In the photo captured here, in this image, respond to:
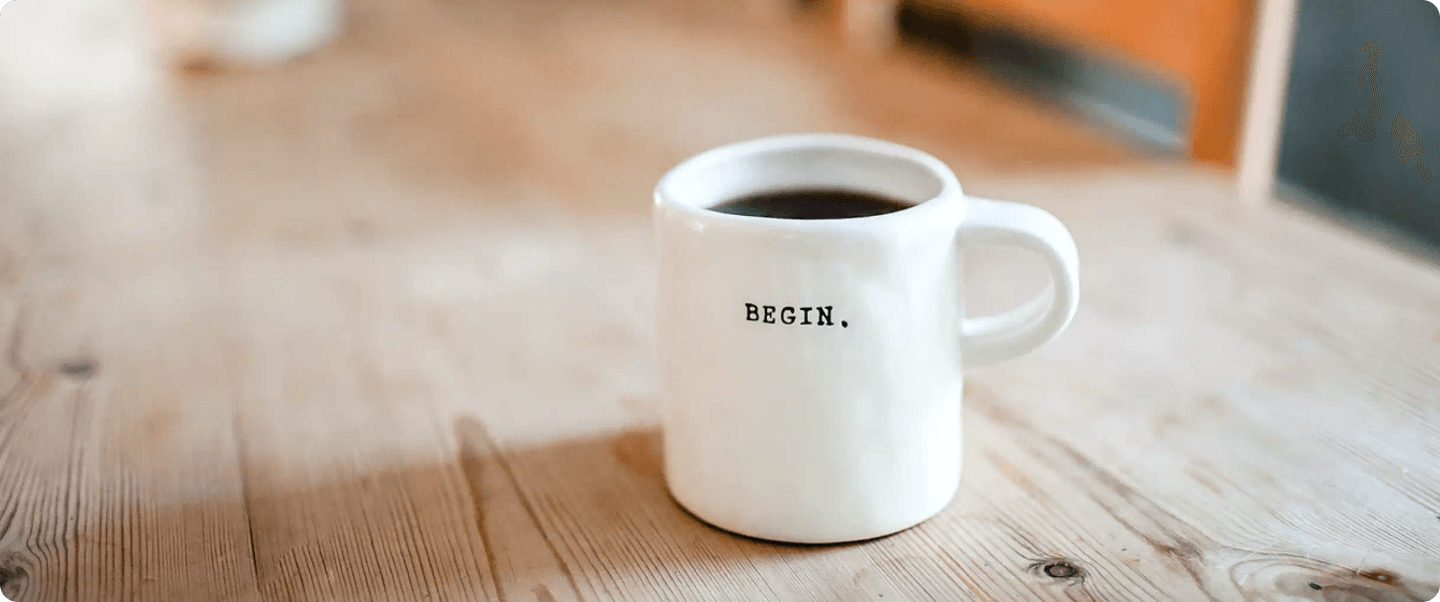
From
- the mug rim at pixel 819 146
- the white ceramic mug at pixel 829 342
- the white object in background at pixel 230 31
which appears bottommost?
the white object in background at pixel 230 31

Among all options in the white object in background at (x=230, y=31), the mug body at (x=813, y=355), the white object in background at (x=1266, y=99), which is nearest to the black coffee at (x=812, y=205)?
the mug body at (x=813, y=355)

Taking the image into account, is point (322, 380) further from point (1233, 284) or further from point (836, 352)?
point (1233, 284)

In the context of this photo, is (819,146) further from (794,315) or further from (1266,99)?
(1266,99)

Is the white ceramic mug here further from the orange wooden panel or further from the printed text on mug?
the orange wooden panel

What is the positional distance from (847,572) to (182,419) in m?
0.32

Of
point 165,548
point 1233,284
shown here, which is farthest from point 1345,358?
point 165,548

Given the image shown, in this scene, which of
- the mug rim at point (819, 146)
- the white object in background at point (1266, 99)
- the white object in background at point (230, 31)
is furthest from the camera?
the white object in background at point (230, 31)

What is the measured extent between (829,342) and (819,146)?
0.10 m

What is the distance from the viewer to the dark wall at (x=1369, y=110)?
80cm

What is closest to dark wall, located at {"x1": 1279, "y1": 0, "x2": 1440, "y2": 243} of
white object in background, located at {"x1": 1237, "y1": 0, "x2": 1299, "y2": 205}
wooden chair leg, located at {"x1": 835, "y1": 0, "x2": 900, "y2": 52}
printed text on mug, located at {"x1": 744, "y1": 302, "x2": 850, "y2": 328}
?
white object in background, located at {"x1": 1237, "y1": 0, "x2": 1299, "y2": 205}

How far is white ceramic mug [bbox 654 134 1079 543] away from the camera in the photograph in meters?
0.40

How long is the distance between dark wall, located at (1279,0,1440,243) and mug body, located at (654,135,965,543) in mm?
508

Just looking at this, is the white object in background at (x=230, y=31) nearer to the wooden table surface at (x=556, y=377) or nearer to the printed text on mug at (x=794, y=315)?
the wooden table surface at (x=556, y=377)

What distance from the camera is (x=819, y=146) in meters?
0.47
